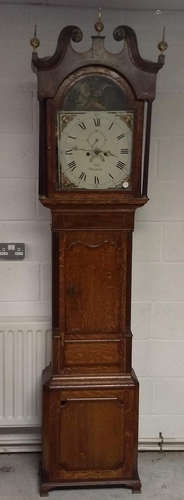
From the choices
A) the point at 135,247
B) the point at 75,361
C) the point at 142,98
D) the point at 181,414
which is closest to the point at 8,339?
the point at 75,361

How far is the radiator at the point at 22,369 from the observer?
2.58 meters

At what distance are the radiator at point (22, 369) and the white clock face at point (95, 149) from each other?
0.77 m

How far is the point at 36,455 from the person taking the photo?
2.66 metres

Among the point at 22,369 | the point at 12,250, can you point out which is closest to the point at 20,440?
the point at 22,369

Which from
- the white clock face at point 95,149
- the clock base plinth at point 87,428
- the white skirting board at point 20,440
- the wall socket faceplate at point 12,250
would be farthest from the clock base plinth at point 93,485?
the white clock face at point 95,149

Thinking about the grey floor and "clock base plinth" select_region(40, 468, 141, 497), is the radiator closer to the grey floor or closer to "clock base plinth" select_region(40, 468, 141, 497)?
the grey floor

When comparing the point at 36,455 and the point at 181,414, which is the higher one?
the point at 181,414

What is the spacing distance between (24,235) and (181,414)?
115cm

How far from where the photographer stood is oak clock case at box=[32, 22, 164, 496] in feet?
6.87

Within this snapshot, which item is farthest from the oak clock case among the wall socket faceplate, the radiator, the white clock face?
the wall socket faceplate

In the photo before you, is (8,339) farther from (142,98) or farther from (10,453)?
(142,98)

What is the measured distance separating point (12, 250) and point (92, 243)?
47 cm

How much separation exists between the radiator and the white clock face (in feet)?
2.53

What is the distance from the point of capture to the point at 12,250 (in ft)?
8.36
